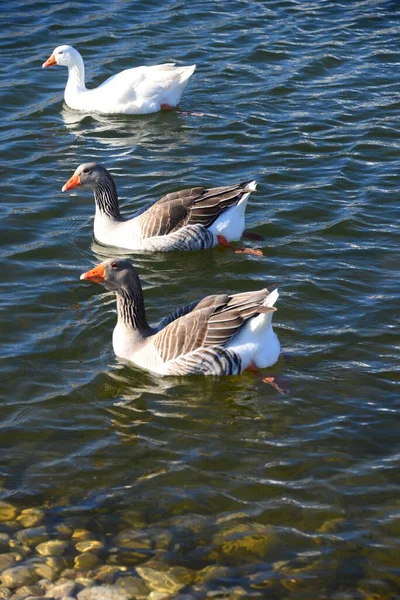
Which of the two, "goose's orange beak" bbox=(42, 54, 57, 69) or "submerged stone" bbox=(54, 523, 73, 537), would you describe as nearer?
"submerged stone" bbox=(54, 523, 73, 537)

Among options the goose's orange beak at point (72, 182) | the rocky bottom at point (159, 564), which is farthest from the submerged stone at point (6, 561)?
the goose's orange beak at point (72, 182)

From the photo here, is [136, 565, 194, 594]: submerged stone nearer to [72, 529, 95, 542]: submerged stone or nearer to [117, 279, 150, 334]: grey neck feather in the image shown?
[72, 529, 95, 542]: submerged stone

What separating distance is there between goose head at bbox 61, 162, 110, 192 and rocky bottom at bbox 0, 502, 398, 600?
19.2 ft

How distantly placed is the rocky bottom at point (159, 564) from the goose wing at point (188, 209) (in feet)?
16.9

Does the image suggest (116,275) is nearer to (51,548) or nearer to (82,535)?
(82,535)

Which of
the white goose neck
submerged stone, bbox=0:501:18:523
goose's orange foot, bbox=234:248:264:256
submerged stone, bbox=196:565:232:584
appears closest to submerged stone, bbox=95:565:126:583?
submerged stone, bbox=196:565:232:584

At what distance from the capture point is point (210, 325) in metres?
9.67

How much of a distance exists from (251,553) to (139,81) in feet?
34.6

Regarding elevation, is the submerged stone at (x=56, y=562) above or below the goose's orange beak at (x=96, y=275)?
below

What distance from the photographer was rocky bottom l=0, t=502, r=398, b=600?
Answer: 23.3ft

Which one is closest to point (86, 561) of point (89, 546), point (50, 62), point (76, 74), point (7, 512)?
point (89, 546)

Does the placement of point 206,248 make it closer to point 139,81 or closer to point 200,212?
point 200,212

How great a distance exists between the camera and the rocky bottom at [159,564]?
7109 millimetres

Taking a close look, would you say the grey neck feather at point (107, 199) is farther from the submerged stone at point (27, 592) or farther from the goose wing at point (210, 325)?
the submerged stone at point (27, 592)
